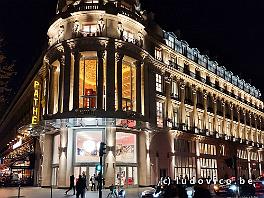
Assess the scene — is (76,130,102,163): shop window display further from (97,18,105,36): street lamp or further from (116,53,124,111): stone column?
(97,18,105,36): street lamp

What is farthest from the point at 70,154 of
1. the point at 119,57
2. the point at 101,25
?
the point at 101,25

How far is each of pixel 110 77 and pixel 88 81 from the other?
3193 millimetres

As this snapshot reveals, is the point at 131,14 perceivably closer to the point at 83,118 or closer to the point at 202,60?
the point at 83,118

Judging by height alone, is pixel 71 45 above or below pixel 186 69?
below

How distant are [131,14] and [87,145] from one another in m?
17.0

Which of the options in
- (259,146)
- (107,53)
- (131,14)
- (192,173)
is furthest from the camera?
(259,146)

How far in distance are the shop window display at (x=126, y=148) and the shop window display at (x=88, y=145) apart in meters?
2.50

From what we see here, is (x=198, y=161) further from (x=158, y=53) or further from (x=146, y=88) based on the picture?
(x=158, y=53)

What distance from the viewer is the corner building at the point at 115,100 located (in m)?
41.2

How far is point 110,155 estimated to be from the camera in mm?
40719

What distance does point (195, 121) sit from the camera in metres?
58.9

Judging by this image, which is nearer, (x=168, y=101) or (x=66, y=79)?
(x=66, y=79)

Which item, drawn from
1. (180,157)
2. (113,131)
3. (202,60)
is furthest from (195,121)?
(113,131)

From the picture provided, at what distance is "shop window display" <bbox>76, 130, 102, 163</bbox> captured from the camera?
4075 centimetres
